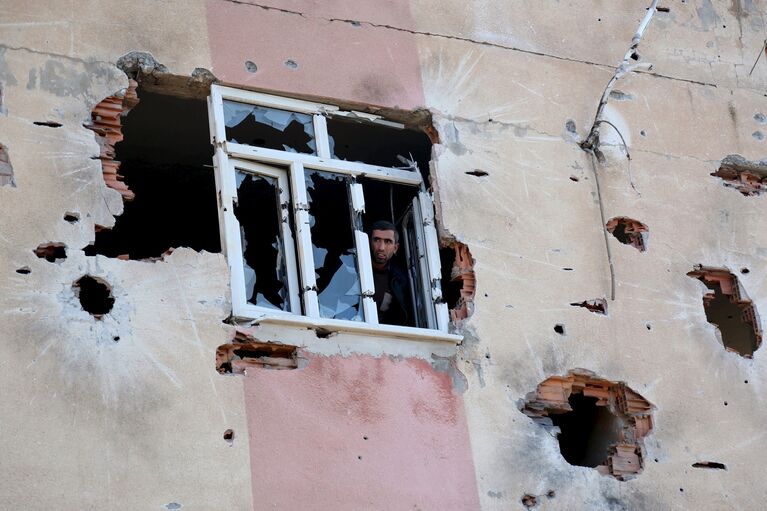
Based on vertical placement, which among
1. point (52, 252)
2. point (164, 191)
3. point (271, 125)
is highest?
point (164, 191)

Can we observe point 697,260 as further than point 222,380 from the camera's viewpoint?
Yes

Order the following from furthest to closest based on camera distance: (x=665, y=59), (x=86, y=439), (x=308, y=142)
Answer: (x=665, y=59)
(x=308, y=142)
(x=86, y=439)

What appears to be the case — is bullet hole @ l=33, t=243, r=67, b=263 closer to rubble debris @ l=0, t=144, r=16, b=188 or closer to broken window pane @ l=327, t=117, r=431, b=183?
rubble debris @ l=0, t=144, r=16, b=188

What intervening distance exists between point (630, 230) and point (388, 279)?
1655 mm

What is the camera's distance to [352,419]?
7410 mm

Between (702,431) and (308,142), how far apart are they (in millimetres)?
3021

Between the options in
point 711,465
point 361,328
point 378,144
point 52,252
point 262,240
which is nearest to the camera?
point 52,252

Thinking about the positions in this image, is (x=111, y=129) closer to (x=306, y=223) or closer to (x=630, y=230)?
(x=306, y=223)

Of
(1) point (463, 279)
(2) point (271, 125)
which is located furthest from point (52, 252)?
(1) point (463, 279)

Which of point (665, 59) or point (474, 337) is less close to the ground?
point (665, 59)

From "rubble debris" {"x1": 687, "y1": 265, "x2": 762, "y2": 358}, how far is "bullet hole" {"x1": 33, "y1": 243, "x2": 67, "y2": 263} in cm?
404

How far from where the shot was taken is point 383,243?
848cm

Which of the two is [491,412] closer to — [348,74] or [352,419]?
[352,419]

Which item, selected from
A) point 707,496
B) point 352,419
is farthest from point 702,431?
point 352,419
